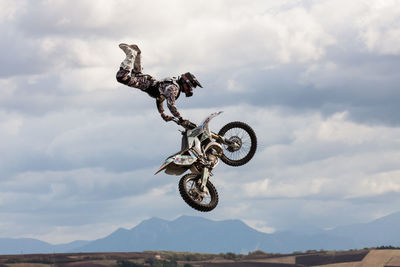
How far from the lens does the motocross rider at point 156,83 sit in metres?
42.8

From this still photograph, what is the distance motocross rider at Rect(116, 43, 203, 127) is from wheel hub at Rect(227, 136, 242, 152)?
4311 mm

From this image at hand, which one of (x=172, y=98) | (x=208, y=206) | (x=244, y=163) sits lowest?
(x=208, y=206)

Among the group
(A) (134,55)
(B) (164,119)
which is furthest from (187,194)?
(A) (134,55)

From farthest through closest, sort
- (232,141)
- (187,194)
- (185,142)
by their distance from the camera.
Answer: (232,141) → (185,142) → (187,194)

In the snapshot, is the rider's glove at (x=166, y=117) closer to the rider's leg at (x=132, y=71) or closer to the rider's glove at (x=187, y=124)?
the rider's glove at (x=187, y=124)

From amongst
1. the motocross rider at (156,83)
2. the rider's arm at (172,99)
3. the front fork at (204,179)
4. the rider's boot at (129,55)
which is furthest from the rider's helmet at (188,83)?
the front fork at (204,179)

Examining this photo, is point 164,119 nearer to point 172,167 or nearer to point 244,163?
point 172,167

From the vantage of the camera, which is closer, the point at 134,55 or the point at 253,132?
the point at 134,55

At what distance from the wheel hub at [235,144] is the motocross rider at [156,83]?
431 centimetres

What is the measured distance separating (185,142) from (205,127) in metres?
1.83

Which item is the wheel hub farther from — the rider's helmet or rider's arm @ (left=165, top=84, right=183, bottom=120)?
rider's arm @ (left=165, top=84, right=183, bottom=120)

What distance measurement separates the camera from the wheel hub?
47.7 m

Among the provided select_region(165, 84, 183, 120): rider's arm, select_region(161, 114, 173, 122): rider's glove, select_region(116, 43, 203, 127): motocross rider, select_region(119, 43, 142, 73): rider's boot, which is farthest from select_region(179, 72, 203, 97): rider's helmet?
select_region(119, 43, 142, 73): rider's boot

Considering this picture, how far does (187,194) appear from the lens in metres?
42.2
